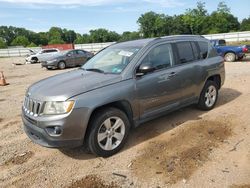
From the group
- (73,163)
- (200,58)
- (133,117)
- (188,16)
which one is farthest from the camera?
(188,16)

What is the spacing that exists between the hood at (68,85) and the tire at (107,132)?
438mm

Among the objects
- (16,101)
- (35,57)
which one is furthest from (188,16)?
(16,101)

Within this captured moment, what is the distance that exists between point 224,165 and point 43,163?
2.72m

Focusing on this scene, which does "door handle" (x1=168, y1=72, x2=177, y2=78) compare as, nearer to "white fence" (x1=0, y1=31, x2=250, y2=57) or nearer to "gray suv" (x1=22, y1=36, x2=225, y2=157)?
"gray suv" (x1=22, y1=36, x2=225, y2=157)

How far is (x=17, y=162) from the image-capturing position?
172 inches

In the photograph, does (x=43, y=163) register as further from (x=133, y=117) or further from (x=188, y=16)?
(x=188, y=16)

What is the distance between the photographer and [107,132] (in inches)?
167

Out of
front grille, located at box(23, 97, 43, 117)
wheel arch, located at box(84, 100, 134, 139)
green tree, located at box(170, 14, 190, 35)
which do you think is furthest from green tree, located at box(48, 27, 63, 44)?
wheel arch, located at box(84, 100, 134, 139)

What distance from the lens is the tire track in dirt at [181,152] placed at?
148 inches

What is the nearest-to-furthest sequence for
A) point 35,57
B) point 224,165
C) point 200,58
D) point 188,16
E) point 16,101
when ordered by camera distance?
point 224,165
point 200,58
point 16,101
point 35,57
point 188,16

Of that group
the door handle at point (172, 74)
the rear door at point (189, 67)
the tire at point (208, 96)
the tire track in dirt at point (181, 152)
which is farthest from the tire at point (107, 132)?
the tire at point (208, 96)

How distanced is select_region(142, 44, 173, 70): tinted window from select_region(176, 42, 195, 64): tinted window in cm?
31

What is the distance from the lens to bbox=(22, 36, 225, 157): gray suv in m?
3.88

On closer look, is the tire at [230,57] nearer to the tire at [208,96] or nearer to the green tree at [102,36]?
the tire at [208,96]
